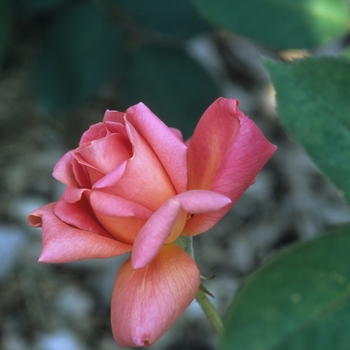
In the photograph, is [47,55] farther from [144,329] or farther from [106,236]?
[144,329]

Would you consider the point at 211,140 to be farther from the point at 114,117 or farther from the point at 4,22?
the point at 4,22

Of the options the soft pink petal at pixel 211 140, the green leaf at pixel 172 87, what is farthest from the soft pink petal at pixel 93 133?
the green leaf at pixel 172 87

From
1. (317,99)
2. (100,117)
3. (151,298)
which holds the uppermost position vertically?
(317,99)

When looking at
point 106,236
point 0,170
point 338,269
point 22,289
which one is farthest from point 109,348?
point 338,269

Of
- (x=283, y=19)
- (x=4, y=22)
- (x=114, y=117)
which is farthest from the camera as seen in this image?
(x=4, y=22)

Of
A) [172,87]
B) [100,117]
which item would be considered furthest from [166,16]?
[100,117]

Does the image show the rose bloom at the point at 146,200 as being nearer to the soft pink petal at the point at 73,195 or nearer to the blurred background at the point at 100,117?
the soft pink petal at the point at 73,195
